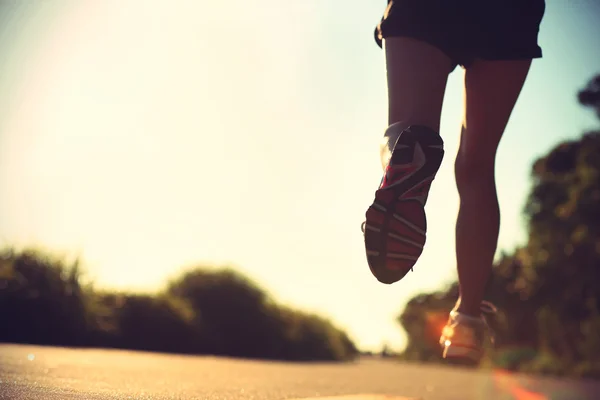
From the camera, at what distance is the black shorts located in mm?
1944

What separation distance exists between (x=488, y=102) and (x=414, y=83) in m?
0.47

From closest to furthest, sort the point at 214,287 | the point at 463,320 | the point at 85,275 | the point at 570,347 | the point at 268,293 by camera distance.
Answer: the point at 463,320 → the point at 85,275 → the point at 214,287 → the point at 268,293 → the point at 570,347

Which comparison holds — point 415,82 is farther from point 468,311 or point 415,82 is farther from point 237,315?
point 237,315

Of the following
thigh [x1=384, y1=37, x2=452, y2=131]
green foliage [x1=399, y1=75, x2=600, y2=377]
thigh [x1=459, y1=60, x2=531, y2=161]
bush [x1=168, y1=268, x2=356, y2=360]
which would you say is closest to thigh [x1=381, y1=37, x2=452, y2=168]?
thigh [x1=384, y1=37, x2=452, y2=131]

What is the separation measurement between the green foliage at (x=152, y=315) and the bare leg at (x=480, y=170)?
4.82 meters

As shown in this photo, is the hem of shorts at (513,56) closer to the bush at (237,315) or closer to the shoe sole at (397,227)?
the shoe sole at (397,227)

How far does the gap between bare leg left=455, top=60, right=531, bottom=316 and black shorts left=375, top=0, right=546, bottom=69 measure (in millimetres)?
124

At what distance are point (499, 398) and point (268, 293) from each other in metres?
6.08

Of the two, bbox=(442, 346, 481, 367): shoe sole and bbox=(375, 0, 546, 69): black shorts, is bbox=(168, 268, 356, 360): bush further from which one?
bbox=(375, 0, 546, 69): black shorts

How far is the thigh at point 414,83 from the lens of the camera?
6.35 ft

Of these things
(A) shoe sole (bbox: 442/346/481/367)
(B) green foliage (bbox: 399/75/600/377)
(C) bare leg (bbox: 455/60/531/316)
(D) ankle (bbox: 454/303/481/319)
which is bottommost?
(A) shoe sole (bbox: 442/346/481/367)

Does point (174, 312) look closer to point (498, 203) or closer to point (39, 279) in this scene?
point (39, 279)

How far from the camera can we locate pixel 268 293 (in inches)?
409

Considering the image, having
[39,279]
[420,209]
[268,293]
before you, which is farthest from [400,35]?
[268,293]
